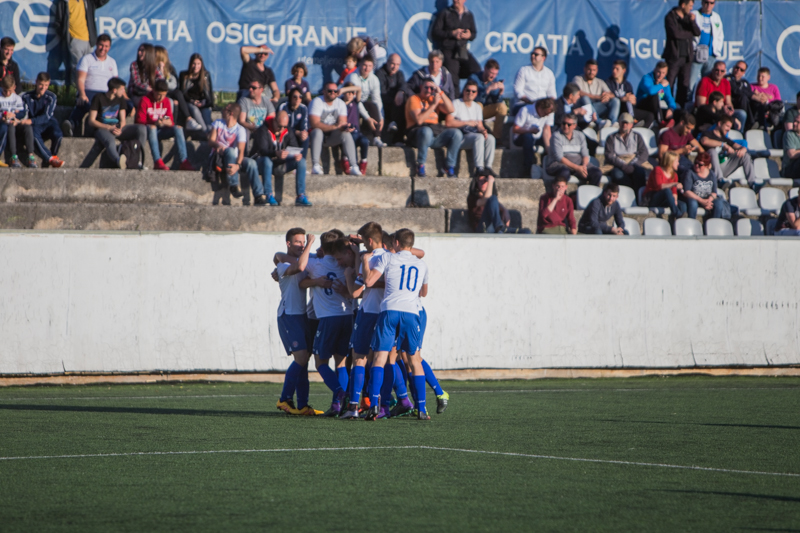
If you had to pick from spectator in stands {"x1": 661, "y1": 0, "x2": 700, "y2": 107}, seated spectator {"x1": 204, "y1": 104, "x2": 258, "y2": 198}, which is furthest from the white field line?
spectator in stands {"x1": 661, "y1": 0, "x2": 700, "y2": 107}

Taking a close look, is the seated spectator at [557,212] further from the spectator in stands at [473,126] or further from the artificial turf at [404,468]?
the artificial turf at [404,468]

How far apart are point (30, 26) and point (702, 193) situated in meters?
11.7

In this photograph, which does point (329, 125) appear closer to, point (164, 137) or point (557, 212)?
point (164, 137)

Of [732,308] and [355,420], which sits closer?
[355,420]

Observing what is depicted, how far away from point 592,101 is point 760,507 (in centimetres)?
1436

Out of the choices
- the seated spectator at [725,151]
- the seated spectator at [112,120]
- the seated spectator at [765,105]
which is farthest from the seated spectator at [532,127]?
the seated spectator at [112,120]

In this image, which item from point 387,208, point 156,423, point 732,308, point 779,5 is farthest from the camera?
point 779,5

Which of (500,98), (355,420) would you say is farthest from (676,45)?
(355,420)

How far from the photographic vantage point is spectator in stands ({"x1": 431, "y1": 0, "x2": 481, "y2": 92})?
1808cm

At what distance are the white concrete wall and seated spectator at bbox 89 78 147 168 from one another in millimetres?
3206

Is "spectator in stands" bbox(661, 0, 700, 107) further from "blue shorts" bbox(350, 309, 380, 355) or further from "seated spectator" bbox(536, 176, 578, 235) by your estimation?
"blue shorts" bbox(350, 309, 380, 355)

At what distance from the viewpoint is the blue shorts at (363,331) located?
9.23m

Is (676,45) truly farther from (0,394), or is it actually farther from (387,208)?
(0,394)

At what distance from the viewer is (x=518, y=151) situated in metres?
17.7
